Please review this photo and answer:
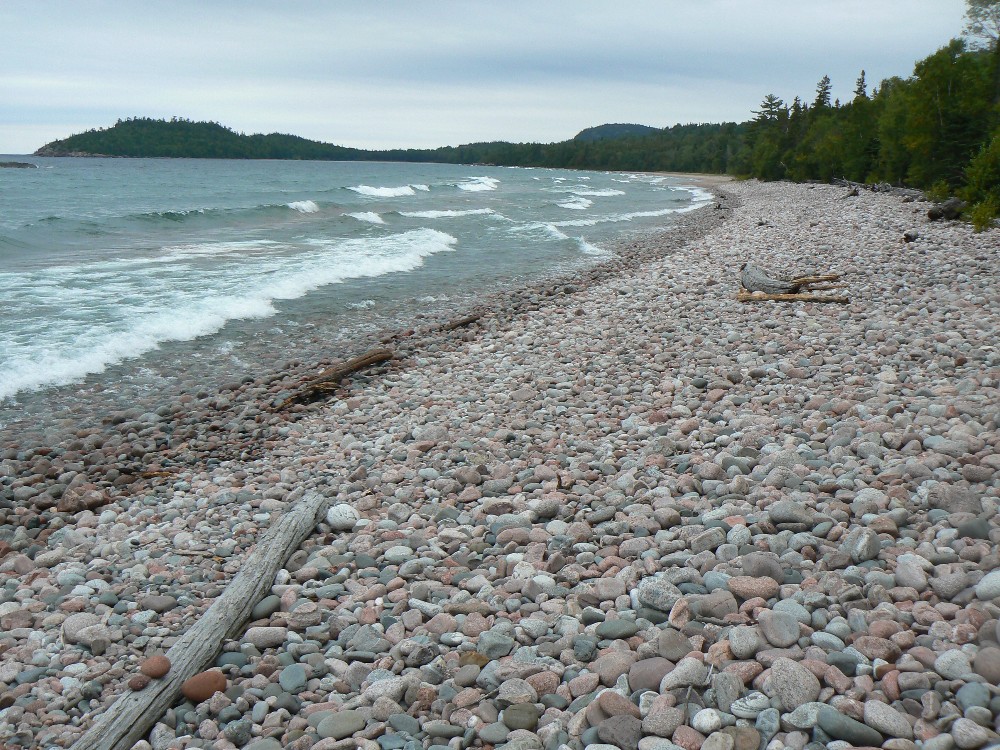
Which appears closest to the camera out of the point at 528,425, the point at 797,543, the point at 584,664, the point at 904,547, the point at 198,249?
the point at 584,664

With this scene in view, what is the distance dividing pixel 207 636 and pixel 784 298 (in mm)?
9643

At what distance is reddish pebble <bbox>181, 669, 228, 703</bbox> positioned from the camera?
368 cm

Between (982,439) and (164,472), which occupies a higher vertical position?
(982,439)

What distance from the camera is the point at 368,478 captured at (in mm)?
6285

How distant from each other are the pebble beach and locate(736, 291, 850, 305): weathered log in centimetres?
141

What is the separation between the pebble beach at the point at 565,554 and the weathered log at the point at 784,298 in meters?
1.41

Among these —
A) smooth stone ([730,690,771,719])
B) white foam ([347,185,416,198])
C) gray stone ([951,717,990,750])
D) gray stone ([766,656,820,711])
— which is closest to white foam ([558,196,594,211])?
white foam ([347,185,416,198])

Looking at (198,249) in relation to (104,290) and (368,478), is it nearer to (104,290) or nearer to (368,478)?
(104,290)

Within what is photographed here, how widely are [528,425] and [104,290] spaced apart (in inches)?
532

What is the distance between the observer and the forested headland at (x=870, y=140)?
88.0 feet

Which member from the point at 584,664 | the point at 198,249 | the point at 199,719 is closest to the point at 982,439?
the point at 584,664

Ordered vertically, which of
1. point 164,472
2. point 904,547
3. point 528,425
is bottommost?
point 164,472

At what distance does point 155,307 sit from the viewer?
46.9 feet

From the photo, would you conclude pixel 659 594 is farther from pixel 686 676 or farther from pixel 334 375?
pixel 334 375
